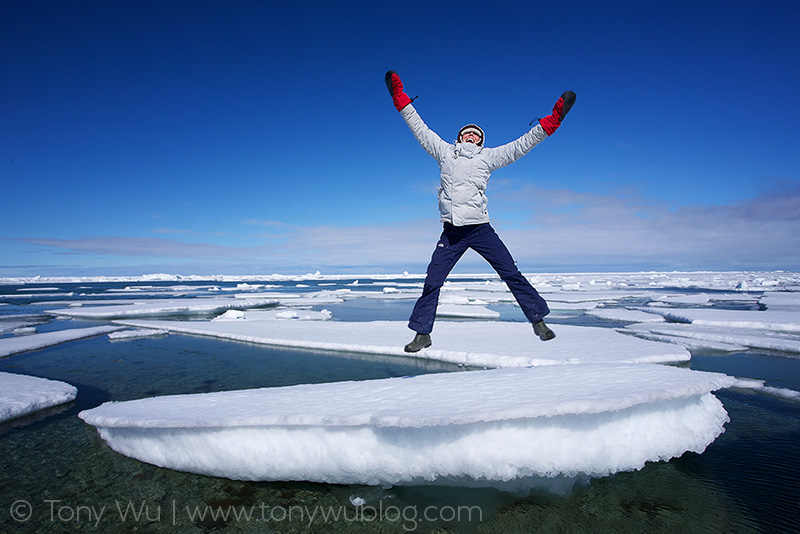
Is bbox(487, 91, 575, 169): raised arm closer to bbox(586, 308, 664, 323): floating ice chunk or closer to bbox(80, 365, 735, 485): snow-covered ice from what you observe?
bbox(80, 365, 735, 485): snow-covered ice

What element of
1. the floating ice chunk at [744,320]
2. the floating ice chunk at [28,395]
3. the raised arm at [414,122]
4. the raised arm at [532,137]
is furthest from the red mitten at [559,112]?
the floating ice chunk at [744,320]

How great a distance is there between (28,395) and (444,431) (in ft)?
9.87

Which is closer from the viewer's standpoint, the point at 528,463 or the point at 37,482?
the point at 528,463

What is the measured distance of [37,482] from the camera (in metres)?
1.61

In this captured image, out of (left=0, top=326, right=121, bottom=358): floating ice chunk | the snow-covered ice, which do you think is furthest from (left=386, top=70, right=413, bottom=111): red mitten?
(left=0, top=326, right=121, bottom=358): floating ice chunk

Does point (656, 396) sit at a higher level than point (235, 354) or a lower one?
higher

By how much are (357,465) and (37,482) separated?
54.4 inches

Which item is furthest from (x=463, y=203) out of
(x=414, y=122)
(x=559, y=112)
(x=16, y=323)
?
(x=16, y=323)

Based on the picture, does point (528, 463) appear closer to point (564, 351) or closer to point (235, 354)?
point (564, 351)

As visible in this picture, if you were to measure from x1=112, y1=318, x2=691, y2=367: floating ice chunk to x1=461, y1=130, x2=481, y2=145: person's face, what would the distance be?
1.96 meters

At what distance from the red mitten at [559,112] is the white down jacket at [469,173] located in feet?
0.52

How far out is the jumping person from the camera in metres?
2.64

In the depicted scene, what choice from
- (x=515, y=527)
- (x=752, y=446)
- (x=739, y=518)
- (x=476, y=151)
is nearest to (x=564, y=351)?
(x=752, y=446)

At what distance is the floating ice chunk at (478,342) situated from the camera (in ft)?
11.4
